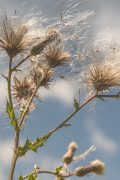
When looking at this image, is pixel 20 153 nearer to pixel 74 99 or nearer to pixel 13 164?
pixel 13 164

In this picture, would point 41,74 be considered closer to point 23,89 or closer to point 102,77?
point 23,89

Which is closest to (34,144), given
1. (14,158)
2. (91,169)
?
(14,158)

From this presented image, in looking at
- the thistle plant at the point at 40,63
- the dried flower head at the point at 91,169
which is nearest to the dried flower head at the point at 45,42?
the thistle plant at the point at 40,63

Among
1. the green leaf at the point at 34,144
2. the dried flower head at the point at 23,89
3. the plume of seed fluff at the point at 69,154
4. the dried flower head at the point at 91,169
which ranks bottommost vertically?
the dried flower head at the point at 91,169

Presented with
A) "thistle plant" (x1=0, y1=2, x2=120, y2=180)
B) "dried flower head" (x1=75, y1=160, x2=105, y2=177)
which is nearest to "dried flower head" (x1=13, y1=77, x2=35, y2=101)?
"thistle plant" (x1=0, y1=2, x2=120, y2=180)

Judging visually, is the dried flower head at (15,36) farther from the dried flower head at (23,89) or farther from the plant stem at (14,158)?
the plant stem at (14,158)

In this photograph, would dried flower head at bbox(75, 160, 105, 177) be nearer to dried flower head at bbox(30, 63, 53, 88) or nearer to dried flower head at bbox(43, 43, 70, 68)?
dried flower head at bbox(30, 63, 53, 88)
